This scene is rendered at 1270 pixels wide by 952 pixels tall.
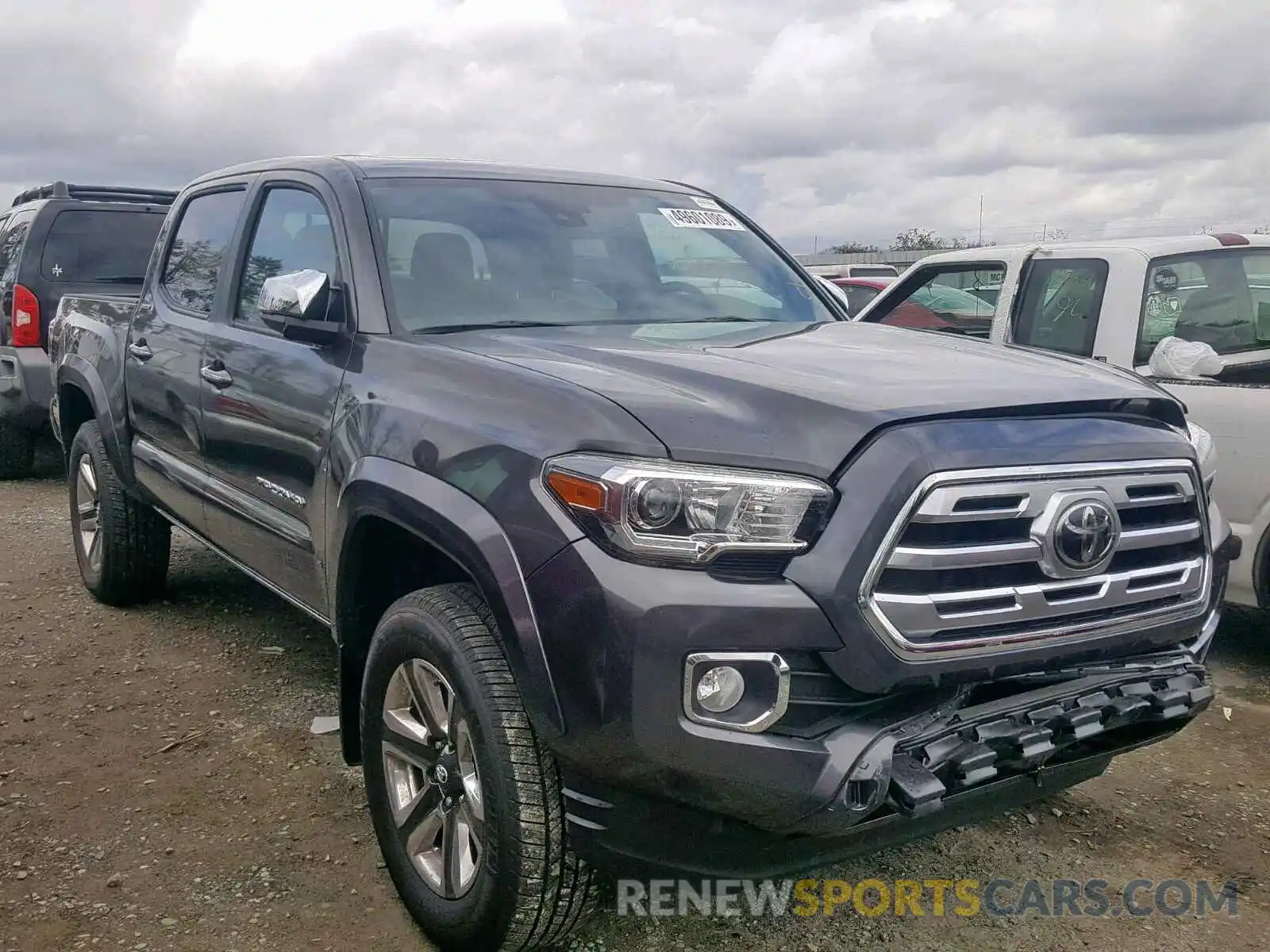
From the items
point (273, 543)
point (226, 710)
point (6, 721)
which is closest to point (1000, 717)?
point (273, 543)

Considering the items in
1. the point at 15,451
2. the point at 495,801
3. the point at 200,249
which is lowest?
the point at 15,451

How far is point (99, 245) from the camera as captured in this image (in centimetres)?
852

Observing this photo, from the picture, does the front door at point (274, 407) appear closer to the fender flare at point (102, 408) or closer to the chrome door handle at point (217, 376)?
the chrome door handle at point (217, 376)

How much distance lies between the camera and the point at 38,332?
8289 millimetres

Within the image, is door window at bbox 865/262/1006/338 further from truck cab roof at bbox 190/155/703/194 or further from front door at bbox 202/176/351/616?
front door at bbox 202/176/351/616

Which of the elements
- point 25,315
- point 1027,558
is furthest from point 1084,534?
point 25,315

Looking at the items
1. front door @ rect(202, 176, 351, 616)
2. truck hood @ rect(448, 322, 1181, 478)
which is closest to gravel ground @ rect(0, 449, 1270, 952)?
front door @ rect(202, 176, 351, 616)

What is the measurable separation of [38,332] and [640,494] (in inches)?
294

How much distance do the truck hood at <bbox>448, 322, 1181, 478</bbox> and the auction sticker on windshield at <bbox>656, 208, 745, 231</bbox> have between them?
2.64ft

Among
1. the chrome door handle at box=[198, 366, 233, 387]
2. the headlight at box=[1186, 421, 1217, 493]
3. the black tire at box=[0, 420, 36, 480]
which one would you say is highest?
the chrome door handle at box=[198, 366, 233, 387]

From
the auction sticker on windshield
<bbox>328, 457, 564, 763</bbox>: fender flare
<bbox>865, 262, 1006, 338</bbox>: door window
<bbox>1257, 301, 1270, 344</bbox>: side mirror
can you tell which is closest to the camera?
<bbox>328, 457, 564, 763</bbox>: fender flare

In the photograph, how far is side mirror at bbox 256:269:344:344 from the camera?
3.11 m

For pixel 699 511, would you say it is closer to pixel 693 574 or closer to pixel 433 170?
pixel 693 574

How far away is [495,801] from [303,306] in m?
1.44
